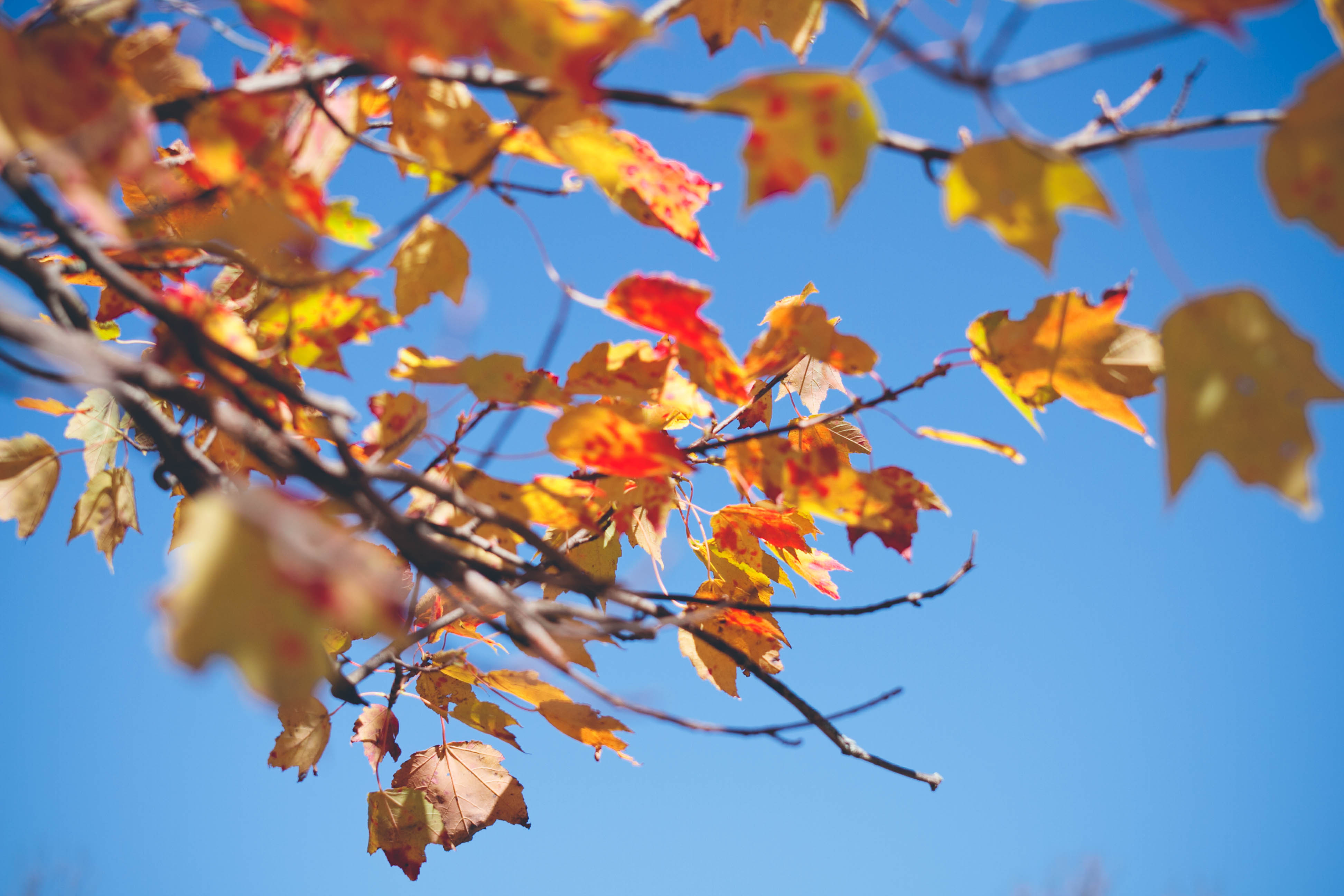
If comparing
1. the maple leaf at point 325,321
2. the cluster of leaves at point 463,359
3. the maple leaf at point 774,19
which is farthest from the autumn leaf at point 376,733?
the maple leaf at point 774,19

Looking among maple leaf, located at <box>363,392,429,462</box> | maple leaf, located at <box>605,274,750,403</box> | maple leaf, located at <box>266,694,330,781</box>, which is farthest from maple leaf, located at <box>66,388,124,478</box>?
maple leaf, located at <box>605,274,750,403</box>

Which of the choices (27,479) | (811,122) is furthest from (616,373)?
(27,479)

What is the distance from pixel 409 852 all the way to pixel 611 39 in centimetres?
102

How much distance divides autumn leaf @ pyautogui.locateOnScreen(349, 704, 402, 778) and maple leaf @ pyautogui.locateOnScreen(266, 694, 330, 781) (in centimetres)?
4

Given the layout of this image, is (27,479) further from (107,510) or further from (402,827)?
(402,827)

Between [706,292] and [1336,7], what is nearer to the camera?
[1336,7]

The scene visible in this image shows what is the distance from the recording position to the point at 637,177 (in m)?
0.66

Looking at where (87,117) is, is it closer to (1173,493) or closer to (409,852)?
(1173,493)

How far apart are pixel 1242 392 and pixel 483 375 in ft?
1.80

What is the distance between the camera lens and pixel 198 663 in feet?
1.07

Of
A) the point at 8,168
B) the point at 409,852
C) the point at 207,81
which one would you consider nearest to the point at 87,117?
the point at 8,168

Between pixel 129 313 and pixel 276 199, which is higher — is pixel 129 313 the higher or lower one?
the higher one

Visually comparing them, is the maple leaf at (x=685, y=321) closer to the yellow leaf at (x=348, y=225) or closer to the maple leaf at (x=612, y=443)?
the maple leaf at (x=612, y=443)

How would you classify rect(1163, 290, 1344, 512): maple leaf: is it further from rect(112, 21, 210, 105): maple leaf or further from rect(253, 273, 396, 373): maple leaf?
rect(112, 21, 210, 105): maple leaf
